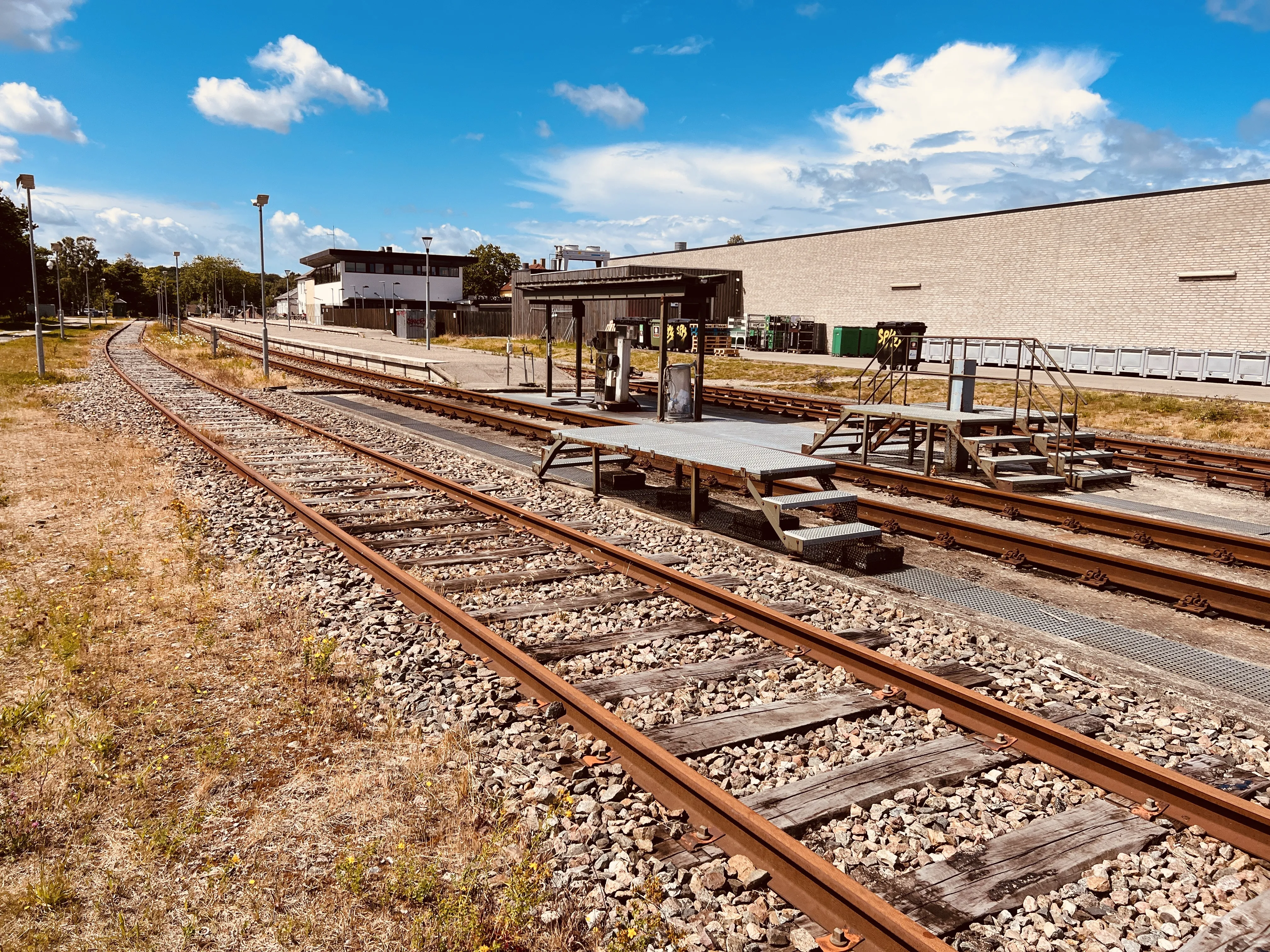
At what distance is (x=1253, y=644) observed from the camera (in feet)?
22.4

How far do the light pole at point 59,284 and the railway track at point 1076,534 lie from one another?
57.7 metres

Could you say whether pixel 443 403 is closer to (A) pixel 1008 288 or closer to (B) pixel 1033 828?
(B) pixel 1033 828

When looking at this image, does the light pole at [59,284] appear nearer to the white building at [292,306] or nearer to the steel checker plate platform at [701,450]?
the white building at [292,306]

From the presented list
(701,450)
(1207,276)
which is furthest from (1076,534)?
(1207,276)

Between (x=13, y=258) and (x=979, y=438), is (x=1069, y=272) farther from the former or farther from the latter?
(x=13, y=258)

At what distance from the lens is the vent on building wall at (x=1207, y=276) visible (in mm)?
33500

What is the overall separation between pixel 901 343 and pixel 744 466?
25.1 ft

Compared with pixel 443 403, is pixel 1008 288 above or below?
above

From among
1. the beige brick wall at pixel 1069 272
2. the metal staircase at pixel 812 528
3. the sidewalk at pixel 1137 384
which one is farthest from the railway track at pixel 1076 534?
the beige brick wall at pixel 1069 272

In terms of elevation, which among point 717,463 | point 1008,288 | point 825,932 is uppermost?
point 1008,288

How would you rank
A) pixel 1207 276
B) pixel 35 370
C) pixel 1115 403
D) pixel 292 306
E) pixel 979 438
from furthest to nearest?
1. pixel 292 306
2. pixel 1207 276
3. pixel 35 370
4. pixel 1115 403
5. pixel 979 438

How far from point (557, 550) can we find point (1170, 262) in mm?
37191

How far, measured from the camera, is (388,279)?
341ft

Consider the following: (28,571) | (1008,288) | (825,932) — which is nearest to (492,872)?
(825,932)
